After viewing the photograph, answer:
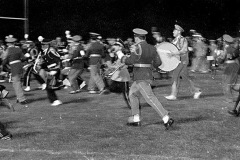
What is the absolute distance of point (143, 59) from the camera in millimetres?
8781

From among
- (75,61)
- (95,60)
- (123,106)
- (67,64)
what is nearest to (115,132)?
(123,106)

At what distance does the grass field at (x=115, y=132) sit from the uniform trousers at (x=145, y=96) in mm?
387

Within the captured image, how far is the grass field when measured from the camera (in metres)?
6.90

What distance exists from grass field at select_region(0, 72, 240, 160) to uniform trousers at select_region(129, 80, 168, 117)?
39cm

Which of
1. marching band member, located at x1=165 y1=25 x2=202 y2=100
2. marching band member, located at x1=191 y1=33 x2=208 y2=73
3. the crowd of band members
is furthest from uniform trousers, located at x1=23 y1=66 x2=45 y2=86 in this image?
marching band member, located at x1=191 y1=33 x2=208 y2=73

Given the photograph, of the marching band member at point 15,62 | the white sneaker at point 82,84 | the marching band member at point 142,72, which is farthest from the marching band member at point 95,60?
the marching band member at point 142,72

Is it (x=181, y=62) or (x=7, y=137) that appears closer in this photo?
(x=7, y=137)

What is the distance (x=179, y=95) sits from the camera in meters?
14.2

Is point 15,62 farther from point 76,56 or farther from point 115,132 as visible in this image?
point 115,132

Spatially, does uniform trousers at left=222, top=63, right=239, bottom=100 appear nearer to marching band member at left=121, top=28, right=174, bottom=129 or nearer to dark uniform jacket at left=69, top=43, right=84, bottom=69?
marching band member at left=121, top=28, right=174, bottom=129

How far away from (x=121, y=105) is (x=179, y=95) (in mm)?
2648

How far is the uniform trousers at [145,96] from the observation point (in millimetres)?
8602

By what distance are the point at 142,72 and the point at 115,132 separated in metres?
1.25

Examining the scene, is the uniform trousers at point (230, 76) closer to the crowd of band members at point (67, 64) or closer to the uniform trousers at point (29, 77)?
the crowd of band members at point (67, 64)
